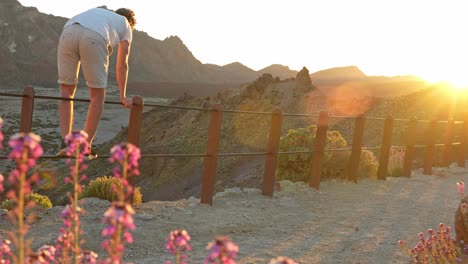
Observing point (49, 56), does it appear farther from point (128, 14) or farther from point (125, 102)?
point (125, 102)

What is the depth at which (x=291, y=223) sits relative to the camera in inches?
295

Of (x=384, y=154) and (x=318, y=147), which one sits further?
(x=384, y=154)

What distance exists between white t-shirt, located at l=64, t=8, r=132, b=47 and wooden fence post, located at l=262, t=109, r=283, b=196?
3.17 meters

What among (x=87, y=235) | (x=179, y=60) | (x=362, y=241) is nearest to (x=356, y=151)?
(x=362, y=241)

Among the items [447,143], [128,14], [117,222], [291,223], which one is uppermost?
[128,14]

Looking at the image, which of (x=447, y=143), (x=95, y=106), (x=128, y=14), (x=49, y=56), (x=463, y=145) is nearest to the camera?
(x=95, y=106)

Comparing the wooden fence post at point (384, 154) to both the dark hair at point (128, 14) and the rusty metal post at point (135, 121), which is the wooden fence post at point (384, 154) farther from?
the dark hair at point (128, 14)

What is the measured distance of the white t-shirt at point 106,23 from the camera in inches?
231

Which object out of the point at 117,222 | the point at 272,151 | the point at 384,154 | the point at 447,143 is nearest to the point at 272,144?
the point at 272,151

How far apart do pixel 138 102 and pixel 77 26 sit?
1150 mm

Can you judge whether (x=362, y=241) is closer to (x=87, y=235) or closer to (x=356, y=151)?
(x=87, y=235)

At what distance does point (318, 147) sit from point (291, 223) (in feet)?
8.78

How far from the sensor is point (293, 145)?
1202 cm

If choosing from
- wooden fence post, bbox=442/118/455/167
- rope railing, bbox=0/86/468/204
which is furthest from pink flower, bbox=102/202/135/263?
wooden fence post, bbox=442/118/455/167
